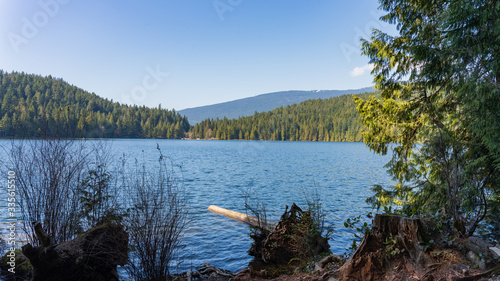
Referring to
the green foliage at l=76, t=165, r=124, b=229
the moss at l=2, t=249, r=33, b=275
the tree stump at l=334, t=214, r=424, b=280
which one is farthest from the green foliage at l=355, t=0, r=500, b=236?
the moss at l=2, t=249, r=33, b=275

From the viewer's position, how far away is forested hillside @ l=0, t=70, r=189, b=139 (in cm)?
588

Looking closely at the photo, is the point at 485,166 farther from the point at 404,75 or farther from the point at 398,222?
the point at 398,222

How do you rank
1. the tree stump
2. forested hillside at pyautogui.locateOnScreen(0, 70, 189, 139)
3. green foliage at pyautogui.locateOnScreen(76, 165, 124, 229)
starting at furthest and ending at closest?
green foliage at pyautogui.locateOnScreen(76, 165, 124, 229) → forested hillside at pyautogui.locateOnScreen(0, 70, 189, 139) → the tree stump

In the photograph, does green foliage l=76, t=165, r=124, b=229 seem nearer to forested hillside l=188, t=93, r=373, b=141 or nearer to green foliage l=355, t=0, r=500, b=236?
green foliage l=355, t=0, r=500, b=236

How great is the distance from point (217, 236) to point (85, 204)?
188 inches

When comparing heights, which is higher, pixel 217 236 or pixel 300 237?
pixel 300 237

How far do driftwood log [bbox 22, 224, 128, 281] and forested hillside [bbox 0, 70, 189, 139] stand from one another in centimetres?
242

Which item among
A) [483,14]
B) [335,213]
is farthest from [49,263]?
[335,213]

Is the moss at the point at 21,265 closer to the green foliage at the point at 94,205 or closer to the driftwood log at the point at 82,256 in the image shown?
the green foliage at the point at 94,205

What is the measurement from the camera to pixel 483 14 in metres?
5.07

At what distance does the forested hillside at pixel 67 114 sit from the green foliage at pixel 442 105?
24.4 ft

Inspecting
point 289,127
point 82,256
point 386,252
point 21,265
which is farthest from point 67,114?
point 289,127

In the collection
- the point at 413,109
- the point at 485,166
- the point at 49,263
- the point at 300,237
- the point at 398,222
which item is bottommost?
the point at 300,237

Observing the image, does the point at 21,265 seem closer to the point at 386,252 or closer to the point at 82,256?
the point at 82,256
